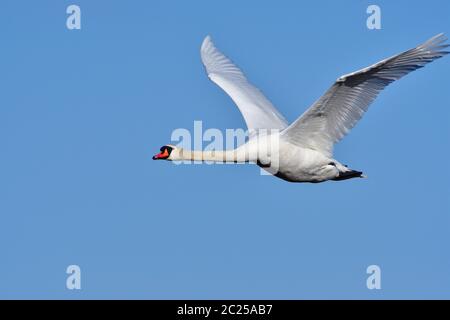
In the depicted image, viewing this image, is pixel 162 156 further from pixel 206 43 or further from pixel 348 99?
pixel 206 43

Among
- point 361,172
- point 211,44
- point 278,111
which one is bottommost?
point 361,172

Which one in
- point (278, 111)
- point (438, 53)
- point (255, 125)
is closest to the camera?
point (438, 53)

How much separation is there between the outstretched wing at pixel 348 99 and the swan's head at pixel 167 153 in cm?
193

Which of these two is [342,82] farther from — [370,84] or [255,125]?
[255,125]

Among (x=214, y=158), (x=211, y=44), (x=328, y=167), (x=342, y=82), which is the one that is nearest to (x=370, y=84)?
(x=342, y=82)

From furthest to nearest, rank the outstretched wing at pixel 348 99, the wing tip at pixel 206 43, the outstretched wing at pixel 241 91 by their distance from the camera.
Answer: the wing tip at pixel 206 43
the outstretched wing at pixel 241 91
the outstretched wing at pixel 348 99

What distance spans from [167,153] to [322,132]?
2.63 m

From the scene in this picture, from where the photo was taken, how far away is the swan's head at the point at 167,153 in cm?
1612

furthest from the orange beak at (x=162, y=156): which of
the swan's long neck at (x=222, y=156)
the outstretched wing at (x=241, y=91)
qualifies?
the outstretched wing at (x=241, y=91)

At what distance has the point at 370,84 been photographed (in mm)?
14742

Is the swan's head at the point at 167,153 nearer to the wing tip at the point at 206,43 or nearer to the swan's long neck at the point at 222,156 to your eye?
the swan's long neck at the point at 222,156

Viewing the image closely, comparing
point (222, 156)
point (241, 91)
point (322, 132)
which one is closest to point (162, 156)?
point (222, 156)

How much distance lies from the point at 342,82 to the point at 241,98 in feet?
13.9

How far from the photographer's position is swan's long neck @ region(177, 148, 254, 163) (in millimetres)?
15570
